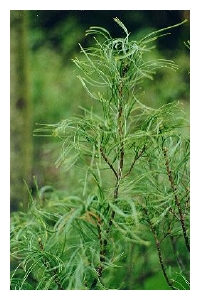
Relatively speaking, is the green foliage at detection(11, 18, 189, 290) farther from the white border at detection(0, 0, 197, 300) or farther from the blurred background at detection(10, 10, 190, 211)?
the blurred background at detection(10, 10, 190, 211)

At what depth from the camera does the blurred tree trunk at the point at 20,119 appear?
1069 mm

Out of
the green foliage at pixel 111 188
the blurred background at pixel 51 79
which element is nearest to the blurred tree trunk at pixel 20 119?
the blurred background at pixel 51 79

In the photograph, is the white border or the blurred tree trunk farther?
the blurred tree trunk

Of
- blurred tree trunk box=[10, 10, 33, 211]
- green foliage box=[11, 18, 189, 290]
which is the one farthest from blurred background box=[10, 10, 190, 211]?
green foliage box=[11, 18, 189, 290]

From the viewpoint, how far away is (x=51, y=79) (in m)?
1.13

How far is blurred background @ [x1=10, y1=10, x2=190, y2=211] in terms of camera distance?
101 cm

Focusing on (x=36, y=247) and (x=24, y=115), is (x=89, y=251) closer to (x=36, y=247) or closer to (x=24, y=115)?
(x=36, y=247)
